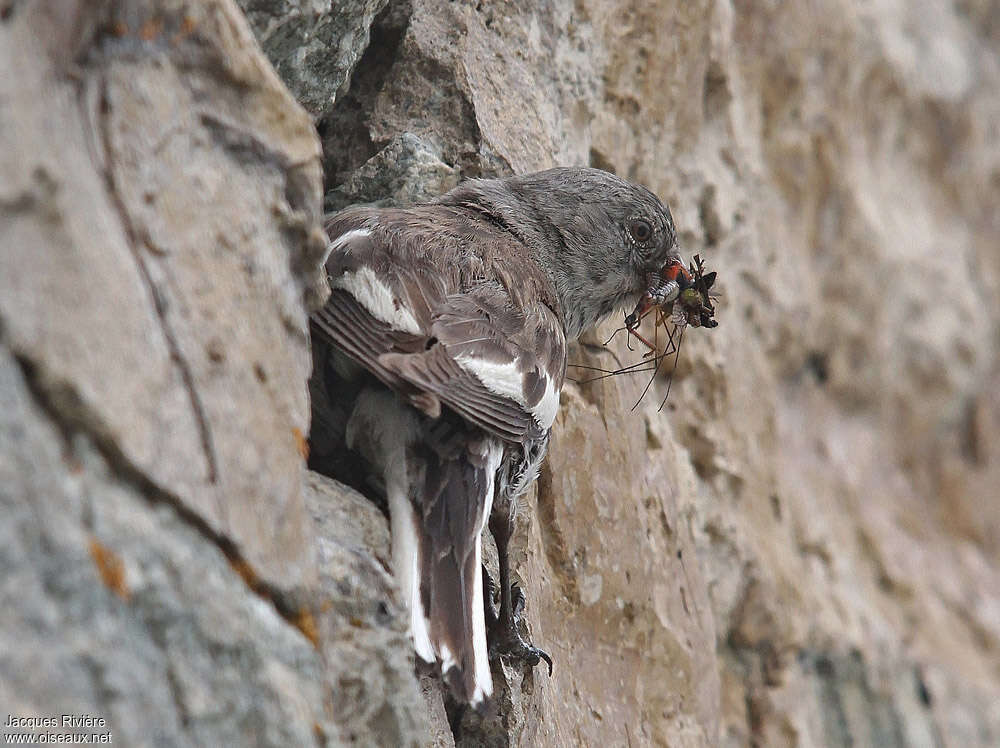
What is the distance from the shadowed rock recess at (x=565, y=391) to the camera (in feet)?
6.13

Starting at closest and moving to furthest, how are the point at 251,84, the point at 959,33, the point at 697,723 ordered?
the point at 251,84
the point at 697,723
the point at 959,33

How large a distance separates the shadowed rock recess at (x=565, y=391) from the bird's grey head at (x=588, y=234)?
0.30 m

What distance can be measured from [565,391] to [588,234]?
1.75ft

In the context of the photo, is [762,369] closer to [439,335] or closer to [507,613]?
[507,613]

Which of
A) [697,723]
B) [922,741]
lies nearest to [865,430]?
[922,741]

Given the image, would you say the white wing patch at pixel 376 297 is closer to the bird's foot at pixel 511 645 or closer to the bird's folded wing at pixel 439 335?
the bird's folded wing at pixel 439 335

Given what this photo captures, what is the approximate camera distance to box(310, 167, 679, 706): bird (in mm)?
2777

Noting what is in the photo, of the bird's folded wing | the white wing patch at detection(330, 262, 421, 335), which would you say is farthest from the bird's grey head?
the white wing patch at detection(330, 262, 421, 335)

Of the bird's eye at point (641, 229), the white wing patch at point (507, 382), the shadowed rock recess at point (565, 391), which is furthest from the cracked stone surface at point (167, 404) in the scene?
the bird's eye at point (641, 229)

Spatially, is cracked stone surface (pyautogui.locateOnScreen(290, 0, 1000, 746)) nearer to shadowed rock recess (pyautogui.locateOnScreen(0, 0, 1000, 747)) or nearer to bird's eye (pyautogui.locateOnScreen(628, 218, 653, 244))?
shadowed rock recess (pyautogui.locateOnScreen(0, 0, 1000, 747))

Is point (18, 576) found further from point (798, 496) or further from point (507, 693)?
point (798, 496)

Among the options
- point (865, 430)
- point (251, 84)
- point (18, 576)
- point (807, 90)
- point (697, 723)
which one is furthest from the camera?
point (865, 430)

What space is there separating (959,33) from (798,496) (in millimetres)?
4524

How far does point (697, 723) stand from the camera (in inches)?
178
